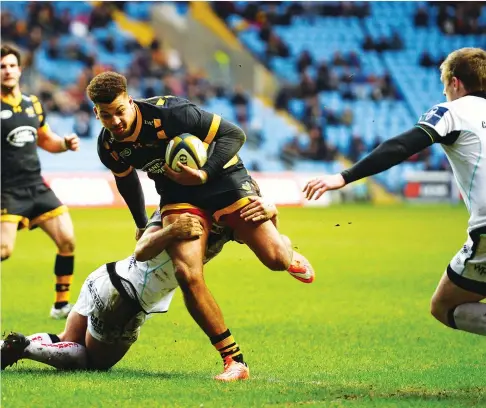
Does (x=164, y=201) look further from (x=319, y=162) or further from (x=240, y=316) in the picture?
(x=319, y=162)

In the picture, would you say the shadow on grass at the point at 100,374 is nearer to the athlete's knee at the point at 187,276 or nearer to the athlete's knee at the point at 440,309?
the athlete's knee at the point at 187,276

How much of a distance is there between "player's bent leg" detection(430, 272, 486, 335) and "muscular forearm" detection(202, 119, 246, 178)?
5.58 ft

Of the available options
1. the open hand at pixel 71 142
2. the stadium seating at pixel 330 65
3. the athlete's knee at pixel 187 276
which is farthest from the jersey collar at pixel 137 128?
the stadium seating at pixel 330 65

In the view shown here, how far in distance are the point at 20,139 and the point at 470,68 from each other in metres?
5.41

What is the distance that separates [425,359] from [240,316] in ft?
9.23

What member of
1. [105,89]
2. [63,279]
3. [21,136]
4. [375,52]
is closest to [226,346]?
[105,89]

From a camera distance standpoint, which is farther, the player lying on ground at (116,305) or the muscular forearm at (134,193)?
the muscular forearm at (134,193)

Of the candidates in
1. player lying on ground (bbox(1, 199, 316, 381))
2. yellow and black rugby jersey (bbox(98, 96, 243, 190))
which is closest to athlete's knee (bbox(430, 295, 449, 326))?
player lying on ground (bbox(1, 199, 316, 381))

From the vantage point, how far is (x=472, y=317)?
5930mm

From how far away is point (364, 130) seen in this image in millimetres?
32750

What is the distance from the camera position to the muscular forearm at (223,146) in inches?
262

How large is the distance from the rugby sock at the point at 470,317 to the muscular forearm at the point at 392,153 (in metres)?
1.08

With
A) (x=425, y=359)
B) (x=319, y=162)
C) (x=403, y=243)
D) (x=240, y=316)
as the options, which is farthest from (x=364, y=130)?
(x=425, y=359)

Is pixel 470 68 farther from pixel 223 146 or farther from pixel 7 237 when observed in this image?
pixel 7 237
